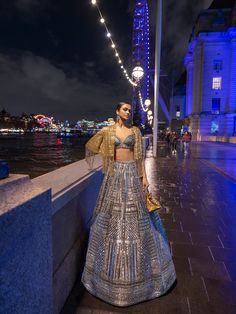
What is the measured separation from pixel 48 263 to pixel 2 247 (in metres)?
0.64

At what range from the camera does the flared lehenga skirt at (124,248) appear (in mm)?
2395

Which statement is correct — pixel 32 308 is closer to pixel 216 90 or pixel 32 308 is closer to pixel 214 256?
pixel 214 256

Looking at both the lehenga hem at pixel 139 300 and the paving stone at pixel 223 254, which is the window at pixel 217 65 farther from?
the lehenga hem at pixel 139 300

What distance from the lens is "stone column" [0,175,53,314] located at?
1.34m

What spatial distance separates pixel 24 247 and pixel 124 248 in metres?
1.13

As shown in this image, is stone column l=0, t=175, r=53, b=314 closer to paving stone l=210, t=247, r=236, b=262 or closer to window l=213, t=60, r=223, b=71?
paving stone l=210, t=247, r=236, b=262

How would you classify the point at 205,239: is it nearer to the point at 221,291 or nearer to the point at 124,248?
the point at 221,291

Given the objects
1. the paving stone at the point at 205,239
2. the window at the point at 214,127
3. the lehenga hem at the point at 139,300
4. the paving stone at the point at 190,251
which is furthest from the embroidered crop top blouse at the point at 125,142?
the window at the point at 214,127

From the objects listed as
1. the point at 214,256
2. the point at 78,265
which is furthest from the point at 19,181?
the point at 214,256

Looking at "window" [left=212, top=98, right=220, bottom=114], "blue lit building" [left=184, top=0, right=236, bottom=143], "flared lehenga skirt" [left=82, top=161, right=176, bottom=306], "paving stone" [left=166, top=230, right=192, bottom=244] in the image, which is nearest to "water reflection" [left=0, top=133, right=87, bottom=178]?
"paving stone" [left=166, top=230, right=192, bottom=244]

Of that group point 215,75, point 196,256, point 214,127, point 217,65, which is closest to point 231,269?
point 196,256

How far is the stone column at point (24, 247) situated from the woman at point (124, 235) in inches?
27.3

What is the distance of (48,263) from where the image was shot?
1.85m

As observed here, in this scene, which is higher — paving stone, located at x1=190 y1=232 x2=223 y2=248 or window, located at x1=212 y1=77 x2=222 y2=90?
window, located at x1=212 y1=77 x2=222 y2=90
